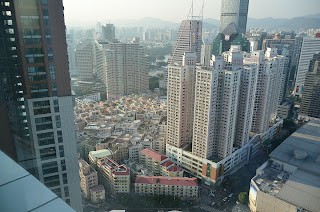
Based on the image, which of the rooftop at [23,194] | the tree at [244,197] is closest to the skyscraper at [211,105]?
the tree at [244,197]

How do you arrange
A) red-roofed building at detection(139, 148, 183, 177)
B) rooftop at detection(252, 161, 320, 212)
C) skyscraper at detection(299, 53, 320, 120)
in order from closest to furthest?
rooftop at detection(252, 161, 320, 212) → red-roofed building at detection(139, 148, 183, 177) → skyscraper at detection(299, 53, 320, 120)

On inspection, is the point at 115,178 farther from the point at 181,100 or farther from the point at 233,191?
the point at 233,191

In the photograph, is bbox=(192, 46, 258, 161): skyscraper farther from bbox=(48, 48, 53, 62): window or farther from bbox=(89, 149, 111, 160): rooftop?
bbox=(48, 48, 53, 62): window

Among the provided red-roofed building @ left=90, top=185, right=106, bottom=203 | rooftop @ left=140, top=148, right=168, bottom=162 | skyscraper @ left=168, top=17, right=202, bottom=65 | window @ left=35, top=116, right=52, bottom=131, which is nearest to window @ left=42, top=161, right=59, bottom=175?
window @ left=35, top=116, right=52, bottom=131

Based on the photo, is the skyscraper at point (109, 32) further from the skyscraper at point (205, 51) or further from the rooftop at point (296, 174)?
the rooftop at point (296, 174)

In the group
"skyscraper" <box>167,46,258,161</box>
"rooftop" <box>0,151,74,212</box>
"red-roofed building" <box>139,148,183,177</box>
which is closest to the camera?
"rooftop" <box>0,151,74,212</box>

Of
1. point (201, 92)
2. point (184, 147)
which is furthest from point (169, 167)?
point (201, 92)

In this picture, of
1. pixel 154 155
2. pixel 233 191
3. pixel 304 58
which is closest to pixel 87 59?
pixel 154 155

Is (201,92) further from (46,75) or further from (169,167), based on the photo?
(46,75)
